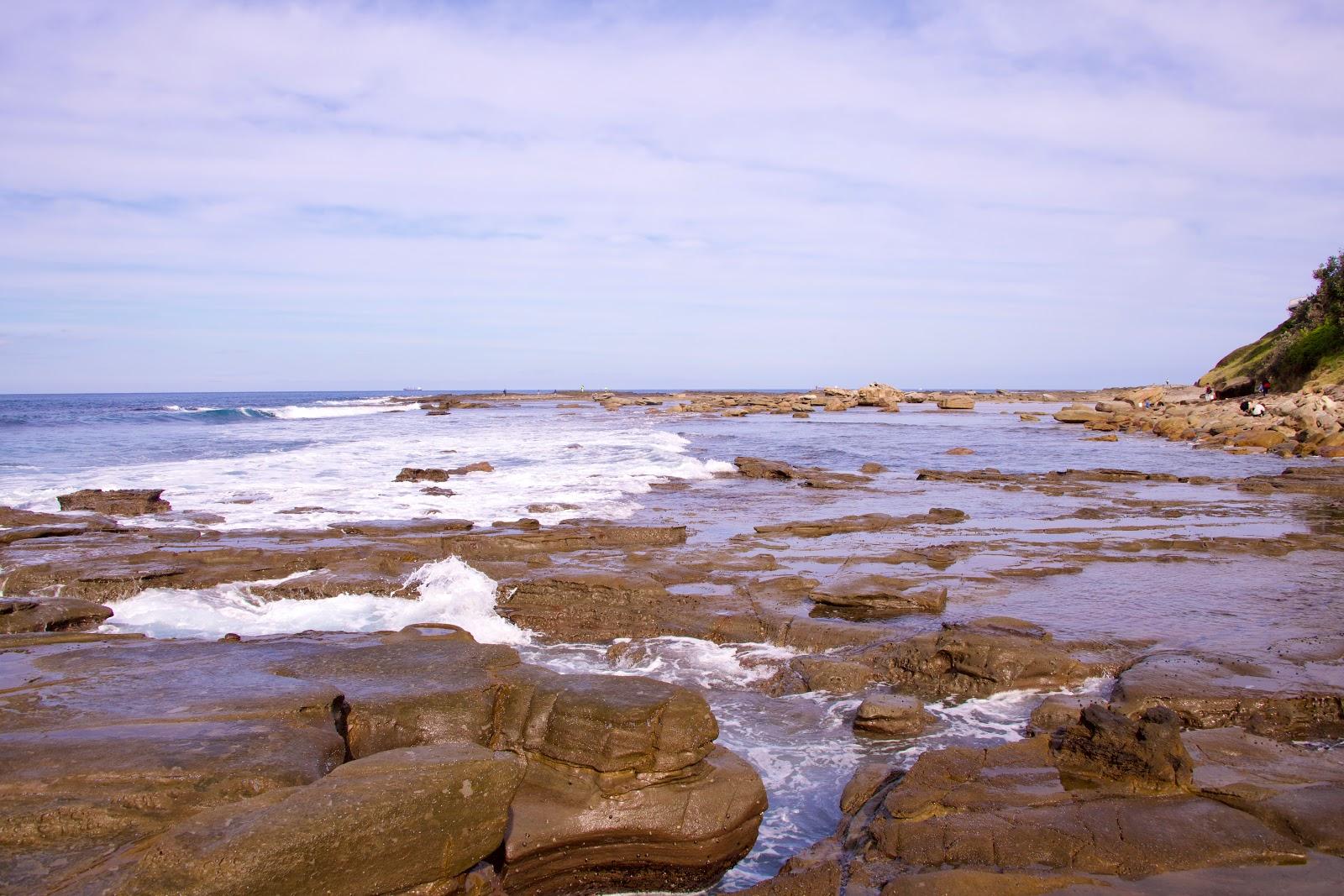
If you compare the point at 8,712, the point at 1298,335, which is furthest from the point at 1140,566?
the point at 1298,335

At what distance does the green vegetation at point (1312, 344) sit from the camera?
42.3 m

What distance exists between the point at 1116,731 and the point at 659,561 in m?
8.45

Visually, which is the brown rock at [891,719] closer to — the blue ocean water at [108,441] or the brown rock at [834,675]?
the brown rock at [834,675]

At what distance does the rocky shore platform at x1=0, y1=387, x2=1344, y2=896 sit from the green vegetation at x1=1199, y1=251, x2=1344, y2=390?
3707 cm

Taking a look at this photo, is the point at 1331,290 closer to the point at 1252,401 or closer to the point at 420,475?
the point at 1252,401

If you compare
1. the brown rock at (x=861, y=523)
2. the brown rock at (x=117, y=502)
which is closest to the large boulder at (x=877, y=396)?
the brown rock at (x=861, y=523)

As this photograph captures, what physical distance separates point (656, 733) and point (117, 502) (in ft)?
56.3

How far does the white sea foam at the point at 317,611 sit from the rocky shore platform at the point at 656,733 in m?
0.30

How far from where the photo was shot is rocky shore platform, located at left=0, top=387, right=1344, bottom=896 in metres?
4.55

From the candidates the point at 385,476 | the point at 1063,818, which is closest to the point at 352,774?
the point at 1063,818

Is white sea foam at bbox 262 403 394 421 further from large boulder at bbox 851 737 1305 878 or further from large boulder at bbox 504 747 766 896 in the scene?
large boulder at bbox 851 737 1305 878

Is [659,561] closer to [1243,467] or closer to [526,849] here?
[526,849]

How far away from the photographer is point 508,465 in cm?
2931

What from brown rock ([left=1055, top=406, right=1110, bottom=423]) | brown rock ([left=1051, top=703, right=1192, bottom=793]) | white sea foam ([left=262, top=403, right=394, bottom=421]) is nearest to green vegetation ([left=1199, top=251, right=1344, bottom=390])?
brown rock ([left=1055, top=406, right=1110, bottom=423])
